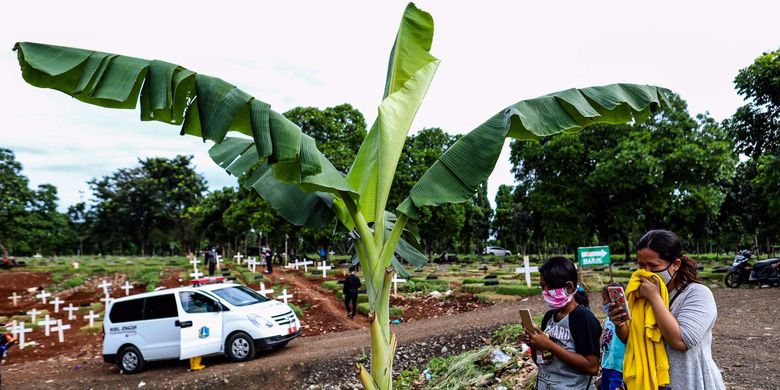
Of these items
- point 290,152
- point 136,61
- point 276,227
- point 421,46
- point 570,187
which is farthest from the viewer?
point 276,227

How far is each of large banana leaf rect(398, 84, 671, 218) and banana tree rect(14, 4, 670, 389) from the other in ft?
0.04

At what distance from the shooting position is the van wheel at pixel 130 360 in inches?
428

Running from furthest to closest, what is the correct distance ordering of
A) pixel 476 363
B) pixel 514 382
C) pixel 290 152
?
pixel 476 363 → pixel 514 382 → pixel 290 152

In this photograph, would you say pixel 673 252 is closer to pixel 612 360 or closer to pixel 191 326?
pixel 612 360

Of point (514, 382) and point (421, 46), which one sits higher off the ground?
point (421, 46)

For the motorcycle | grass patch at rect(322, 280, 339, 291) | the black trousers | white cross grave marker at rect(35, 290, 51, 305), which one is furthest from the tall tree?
the motorcycle

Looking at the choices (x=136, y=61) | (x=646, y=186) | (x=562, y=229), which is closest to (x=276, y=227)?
(x=562, y=229)

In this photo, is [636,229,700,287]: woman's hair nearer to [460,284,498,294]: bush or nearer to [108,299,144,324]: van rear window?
[108,299,144,324]: van rear window

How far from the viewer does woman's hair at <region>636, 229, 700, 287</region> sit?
9.23ft

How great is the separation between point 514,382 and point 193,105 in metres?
5.32

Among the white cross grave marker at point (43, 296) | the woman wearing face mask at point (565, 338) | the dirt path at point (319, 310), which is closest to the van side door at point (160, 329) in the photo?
the dirt path at point (319, 310)

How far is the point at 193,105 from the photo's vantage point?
4203 millimetres

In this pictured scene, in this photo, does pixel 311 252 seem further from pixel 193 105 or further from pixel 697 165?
pixel 193 105

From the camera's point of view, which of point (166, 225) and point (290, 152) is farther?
point (166, 225)
